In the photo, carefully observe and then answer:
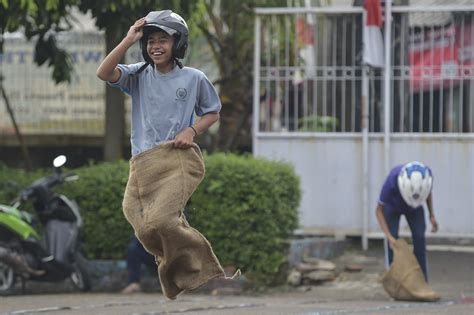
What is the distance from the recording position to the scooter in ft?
34.4

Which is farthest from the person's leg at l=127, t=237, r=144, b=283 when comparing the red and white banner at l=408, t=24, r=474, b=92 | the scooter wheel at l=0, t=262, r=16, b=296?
the red and white banner at l=408, t=24, r=474, b=92

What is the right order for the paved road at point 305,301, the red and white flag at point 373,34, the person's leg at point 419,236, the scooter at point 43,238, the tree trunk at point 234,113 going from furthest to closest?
the tree trunk at point 234,113 → the red and white flag at point 373,34 → the scooter at point 43,238 → the person's leg at point 419,236 → the paved road at point 305,301

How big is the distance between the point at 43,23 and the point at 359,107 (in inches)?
138

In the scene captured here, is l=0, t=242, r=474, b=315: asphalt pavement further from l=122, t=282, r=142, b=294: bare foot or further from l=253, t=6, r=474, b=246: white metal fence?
l=253, t=6, r=474, b=246: white metal fence

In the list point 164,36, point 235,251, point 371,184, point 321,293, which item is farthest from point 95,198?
point 164,36

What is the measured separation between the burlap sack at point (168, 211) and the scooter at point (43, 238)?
4.16 m

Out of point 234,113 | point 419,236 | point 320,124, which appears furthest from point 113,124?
point 419,236

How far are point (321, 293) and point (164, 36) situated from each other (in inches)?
196

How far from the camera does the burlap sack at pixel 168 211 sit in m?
6.27

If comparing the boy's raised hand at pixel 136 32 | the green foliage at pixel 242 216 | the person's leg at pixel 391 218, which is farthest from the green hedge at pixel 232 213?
the boy's raised hand at pixel 136 32

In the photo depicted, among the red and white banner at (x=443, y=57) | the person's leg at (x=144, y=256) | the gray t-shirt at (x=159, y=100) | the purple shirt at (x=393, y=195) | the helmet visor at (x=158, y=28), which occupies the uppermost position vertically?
the red and white banner at (x=443, y=57)

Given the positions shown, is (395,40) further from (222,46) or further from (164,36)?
(164,36)

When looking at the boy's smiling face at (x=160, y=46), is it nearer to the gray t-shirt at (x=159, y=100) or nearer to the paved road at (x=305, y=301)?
the gray t-shirt at (x=159, y=100)

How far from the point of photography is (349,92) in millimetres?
12672
